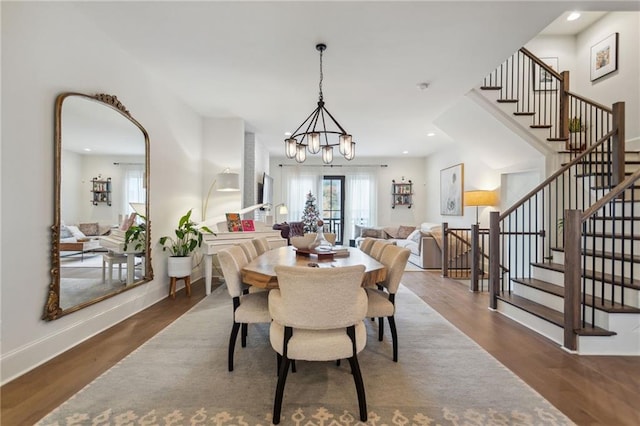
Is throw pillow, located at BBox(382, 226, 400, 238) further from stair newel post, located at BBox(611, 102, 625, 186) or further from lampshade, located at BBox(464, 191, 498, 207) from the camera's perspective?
stair newel post, located at BBox(611, 102, 625, 186)

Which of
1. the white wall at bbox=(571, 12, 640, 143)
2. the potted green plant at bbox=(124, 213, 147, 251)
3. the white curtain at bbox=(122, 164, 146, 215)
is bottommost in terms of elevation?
the potted green plant at bbox=(124, 213, 147, 251)

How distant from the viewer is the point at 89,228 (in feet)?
8.66

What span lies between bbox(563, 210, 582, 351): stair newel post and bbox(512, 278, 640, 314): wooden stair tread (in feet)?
0.58

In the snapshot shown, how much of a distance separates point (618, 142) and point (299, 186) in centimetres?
660

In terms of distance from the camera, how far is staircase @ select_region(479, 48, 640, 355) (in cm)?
238

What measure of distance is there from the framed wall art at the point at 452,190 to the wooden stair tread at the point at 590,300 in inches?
143

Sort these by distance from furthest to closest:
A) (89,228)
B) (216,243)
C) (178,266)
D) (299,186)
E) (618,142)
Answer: (299,186)
(216,243)
(178,266)
(618,142)
(89,228)

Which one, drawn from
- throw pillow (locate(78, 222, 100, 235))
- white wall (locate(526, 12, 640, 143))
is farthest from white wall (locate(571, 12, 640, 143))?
throw pillow (locate(78, 222, 100, 235))

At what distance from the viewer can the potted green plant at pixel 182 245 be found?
149 inches

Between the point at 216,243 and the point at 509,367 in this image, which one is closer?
the point at 509,367

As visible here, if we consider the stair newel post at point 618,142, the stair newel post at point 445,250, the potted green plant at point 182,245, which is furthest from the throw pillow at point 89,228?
the stair newel post at point 618,142

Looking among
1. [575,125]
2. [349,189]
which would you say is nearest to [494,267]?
[575,125]

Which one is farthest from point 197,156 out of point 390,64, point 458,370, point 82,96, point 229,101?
point 458,370

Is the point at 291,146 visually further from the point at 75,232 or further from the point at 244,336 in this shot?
the point at 75,232
